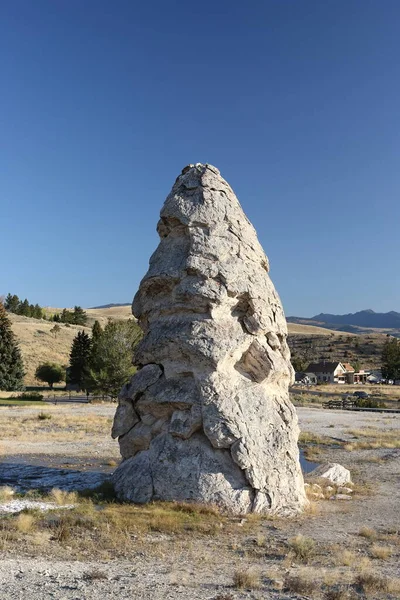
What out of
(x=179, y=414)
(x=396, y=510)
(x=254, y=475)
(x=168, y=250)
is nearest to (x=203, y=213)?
(x=168, y=250)

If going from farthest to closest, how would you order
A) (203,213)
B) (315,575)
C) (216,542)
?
1. (203,213)
2. (216,542)
3. (315,575)

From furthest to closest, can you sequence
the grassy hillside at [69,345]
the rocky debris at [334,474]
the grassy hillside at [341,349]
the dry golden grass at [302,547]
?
the grassy hillside at [341,349] → the grassy hillside at [69,345] → the rocky debris at [334,474] → the dry golden grass at [302,547]

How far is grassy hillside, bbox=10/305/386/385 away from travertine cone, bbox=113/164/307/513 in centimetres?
6592

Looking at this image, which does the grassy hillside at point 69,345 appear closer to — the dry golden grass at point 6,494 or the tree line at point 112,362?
the tree line at point 112,362

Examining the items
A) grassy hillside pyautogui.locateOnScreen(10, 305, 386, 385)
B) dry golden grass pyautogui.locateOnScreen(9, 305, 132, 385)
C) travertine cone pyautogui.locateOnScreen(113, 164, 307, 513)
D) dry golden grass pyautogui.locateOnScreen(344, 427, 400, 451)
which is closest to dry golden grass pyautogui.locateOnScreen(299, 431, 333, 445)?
dry golden grass pyautogui.locateOnScreen(344, 427, 400, 451)

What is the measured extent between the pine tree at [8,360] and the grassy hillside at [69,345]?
15878mm

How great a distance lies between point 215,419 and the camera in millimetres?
13148

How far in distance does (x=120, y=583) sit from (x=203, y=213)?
9437mm

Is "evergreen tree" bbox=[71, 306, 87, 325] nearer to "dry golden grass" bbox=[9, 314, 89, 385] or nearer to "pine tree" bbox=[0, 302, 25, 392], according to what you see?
"dry golden grass" bbox=[9, 314, 89, 385]

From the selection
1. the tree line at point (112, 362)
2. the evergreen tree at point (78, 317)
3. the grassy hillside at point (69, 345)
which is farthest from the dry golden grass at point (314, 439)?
the evergreen tree at point (78, 317)

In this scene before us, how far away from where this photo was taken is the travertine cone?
1307 cm

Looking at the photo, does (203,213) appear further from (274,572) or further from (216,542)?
(274,572)

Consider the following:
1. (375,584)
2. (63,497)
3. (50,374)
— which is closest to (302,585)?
(375,584)

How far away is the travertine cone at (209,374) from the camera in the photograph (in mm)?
13070
